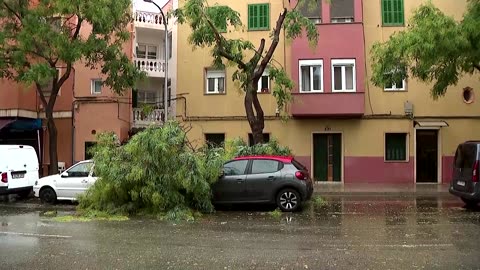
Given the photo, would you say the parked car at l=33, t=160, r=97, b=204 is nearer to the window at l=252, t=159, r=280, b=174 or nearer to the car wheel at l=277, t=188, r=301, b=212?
the window at l=252, t=159, r=280, b=174

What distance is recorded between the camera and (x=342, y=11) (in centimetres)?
2283

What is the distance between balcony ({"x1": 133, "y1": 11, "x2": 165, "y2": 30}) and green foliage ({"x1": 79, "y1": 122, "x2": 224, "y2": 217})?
537 inches

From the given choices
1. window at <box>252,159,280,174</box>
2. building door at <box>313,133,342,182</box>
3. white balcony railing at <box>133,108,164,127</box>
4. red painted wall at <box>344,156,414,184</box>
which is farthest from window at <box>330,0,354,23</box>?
window at <box>252,159,280,174</box>

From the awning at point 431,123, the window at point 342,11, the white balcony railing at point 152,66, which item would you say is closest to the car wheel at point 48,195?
the white balcony railing at point 152,66

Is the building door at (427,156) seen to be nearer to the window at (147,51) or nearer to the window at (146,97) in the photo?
the window at (146,97)

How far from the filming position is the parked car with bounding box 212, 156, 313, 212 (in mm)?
12961

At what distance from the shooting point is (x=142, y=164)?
40.6ft

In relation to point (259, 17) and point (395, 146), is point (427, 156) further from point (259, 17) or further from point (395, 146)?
point (259, 17)

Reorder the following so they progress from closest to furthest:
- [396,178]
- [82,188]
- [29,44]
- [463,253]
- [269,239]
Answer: [463,253], [269,239], [82,188], [29,44], [396,178]

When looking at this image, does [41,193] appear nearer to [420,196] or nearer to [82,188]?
[82,188]

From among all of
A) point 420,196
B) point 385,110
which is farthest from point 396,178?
point 420,196

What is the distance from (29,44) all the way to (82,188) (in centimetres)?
595

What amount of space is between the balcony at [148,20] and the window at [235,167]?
46.7ft

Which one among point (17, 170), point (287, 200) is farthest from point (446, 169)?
point (17, 170)
